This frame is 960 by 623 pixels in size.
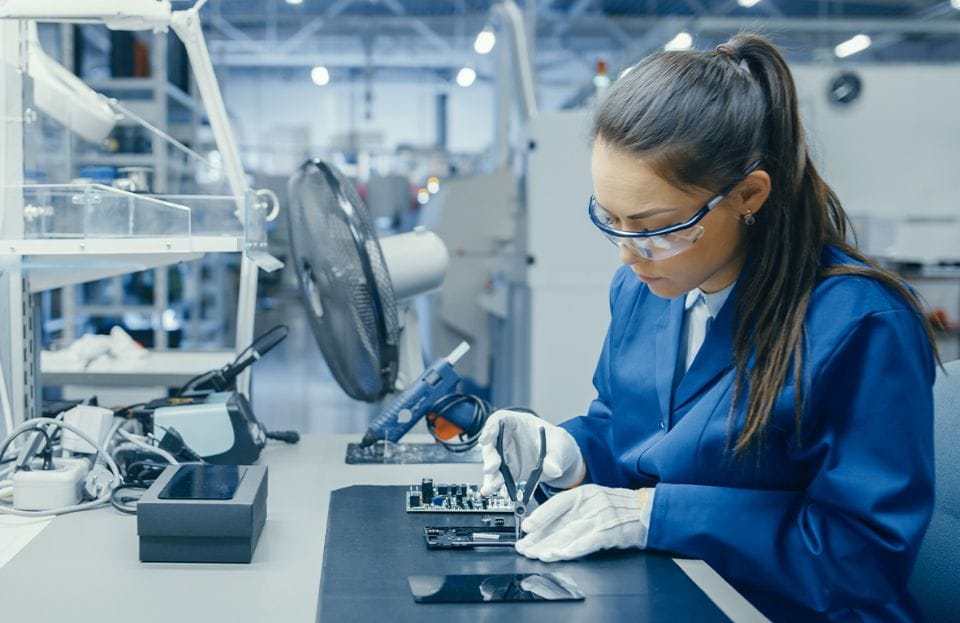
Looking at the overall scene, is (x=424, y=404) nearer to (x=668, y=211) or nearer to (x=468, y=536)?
(x=468, y=536)

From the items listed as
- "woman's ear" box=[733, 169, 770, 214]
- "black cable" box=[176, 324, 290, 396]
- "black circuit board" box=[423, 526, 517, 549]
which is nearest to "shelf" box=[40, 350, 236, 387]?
"black cable" box=[176, 324, 290, 396]

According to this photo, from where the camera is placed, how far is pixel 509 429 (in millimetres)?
1140

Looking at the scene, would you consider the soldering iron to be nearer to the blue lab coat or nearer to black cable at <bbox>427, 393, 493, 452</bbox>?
black cable at <bbox>427, 393, 493, 452</bbox>

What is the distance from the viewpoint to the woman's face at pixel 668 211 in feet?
3.14

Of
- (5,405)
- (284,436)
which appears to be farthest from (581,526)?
(5,405)

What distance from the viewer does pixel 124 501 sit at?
113 cm

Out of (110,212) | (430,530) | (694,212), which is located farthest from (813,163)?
(110,212)

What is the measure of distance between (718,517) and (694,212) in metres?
0.33

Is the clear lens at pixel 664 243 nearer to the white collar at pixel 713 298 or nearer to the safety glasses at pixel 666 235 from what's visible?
the safety glasses at pixel 666 235

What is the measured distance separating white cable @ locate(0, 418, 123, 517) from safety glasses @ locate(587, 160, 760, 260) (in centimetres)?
71

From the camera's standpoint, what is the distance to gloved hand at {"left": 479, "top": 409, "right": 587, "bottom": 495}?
1.14 meters

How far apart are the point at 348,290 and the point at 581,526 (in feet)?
A: 1.96

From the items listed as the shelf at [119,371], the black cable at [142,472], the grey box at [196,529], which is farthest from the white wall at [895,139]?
the grey box at [196,529]

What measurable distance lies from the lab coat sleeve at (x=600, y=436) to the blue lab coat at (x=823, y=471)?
18cm
